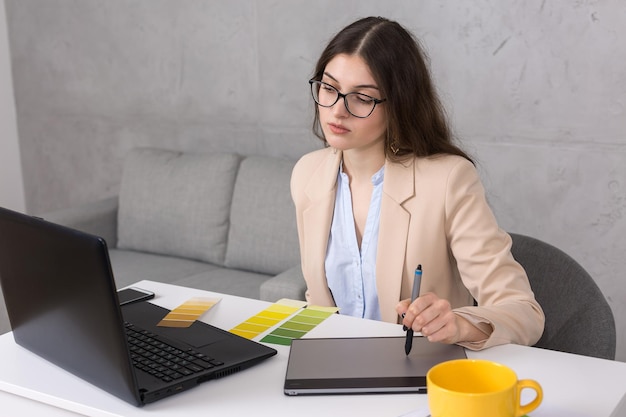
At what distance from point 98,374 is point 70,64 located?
11.1 feet

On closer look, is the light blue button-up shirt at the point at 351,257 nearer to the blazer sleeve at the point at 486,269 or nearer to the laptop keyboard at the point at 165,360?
the blazer sleeve at the point at 486,269

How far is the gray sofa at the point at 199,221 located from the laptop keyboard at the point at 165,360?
1.69 meters

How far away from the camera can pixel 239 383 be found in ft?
5.06

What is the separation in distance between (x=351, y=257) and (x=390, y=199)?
0.20m

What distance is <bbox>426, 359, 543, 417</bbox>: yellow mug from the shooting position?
1199 millimetres

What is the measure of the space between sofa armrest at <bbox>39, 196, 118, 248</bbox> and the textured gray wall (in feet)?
1.47

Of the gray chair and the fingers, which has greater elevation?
the fingers

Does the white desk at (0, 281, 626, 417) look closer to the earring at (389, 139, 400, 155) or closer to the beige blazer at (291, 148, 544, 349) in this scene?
the beige blazer at (291, 148, 544, 349)

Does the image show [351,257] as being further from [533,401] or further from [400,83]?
[533,401]

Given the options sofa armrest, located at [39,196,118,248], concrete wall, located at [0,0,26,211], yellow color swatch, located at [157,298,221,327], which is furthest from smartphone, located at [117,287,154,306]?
concrete wall, located at [0,0,26,211]

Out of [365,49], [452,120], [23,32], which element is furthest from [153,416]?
[23,32]

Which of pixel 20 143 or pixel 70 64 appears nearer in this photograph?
pixel 70 64

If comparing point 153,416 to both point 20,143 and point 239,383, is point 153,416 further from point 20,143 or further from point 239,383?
point 20,143

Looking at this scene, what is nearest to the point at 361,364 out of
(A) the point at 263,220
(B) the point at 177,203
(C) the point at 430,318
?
(C) the point at 430,318
